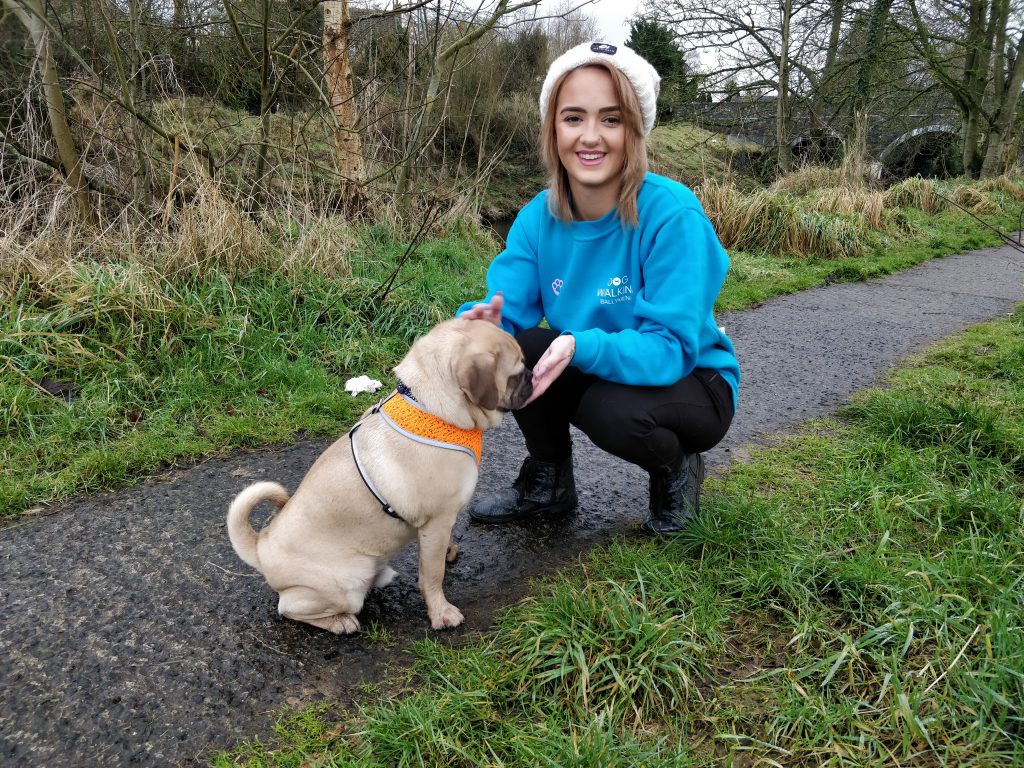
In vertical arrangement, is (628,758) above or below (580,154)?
below

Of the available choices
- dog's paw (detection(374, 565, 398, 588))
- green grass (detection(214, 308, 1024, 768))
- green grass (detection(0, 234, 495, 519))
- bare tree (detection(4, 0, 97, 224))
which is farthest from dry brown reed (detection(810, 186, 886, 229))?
dog's paw (detection(374, 565, 398, 588))

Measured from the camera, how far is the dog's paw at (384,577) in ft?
9.10

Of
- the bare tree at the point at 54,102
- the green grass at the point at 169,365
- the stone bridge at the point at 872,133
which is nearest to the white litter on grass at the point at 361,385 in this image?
the green grass at the point at 169,365

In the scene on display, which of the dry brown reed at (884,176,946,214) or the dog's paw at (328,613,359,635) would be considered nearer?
the dog's paw at (328,613,359,635)

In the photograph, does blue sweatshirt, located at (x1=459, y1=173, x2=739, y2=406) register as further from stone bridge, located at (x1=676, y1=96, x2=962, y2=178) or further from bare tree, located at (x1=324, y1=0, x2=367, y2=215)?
stone bridge, located at (x1=676, y1=96, x2=962, y2=178)

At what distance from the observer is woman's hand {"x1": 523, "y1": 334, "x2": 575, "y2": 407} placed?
2574 mm

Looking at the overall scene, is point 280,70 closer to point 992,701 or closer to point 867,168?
point 992,701

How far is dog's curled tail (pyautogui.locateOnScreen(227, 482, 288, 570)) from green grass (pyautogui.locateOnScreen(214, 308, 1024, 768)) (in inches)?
26.1

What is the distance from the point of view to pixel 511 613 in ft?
8.45

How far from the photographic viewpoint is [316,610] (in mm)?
2496

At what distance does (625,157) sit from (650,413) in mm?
1106

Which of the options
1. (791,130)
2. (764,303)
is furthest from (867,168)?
(764,303)

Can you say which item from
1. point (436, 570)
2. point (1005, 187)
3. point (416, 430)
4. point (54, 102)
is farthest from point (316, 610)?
point (1005, 187)

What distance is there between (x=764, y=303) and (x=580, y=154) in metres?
5.63
